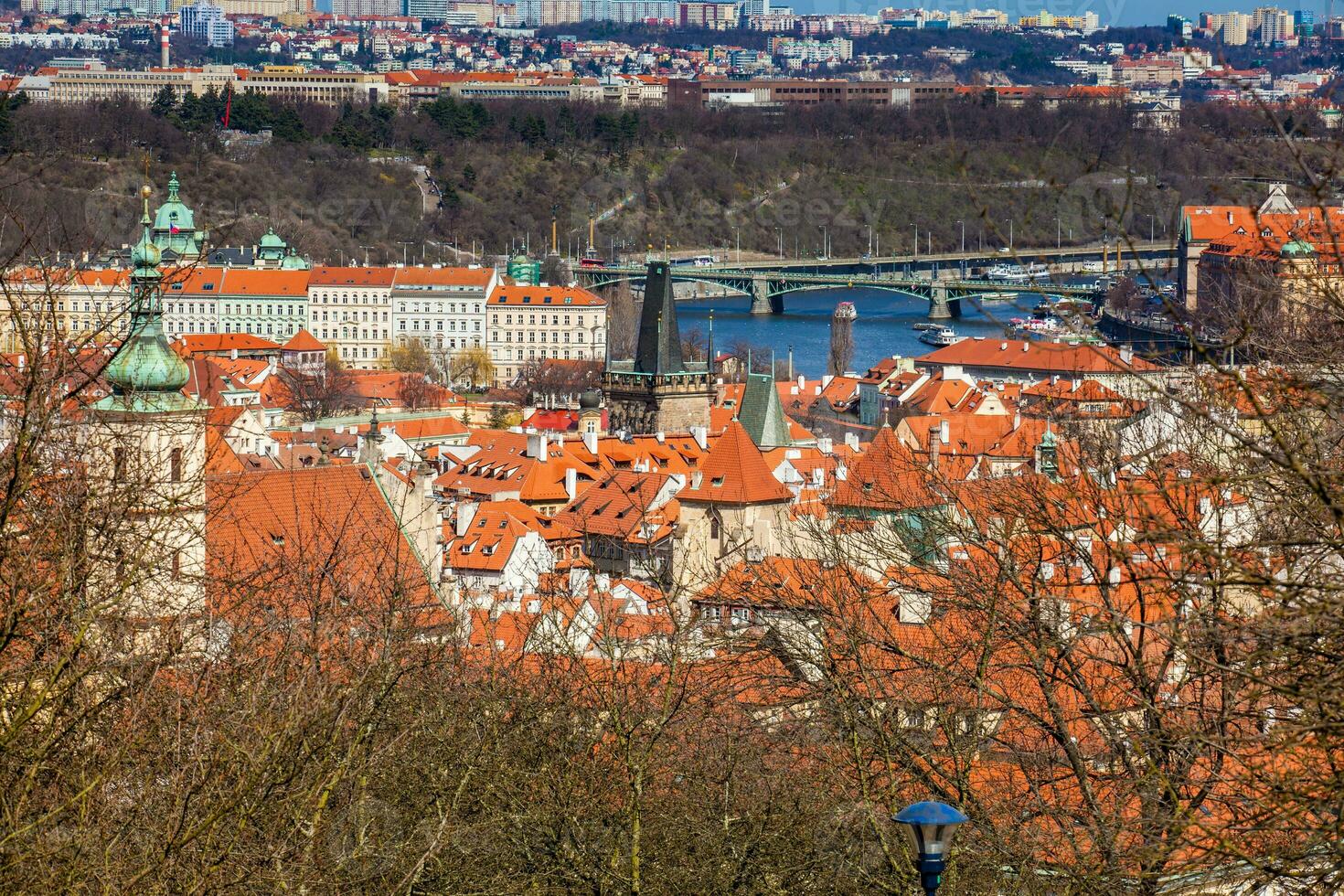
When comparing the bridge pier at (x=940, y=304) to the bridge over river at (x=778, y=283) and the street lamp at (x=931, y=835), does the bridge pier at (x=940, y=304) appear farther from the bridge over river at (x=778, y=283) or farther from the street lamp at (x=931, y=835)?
the street lamp at (x=931, y=835)

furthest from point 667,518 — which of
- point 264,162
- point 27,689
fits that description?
point 264,162

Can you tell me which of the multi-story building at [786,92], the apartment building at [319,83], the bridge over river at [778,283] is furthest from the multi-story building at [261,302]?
the apartment building at [319,83]

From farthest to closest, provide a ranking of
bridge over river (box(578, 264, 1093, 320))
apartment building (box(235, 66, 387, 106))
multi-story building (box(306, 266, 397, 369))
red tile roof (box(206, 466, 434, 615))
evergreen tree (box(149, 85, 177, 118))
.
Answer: apartment building (box(235, 66, 387, 106)) → evergreen tree (box(149, 85, 177, 118)) → bridge over river (box(578, 264, 1093, 320)) → multi-story building (box(306, 266, 397, 369)) → red tile roof (box(206, 466, 434, 615))

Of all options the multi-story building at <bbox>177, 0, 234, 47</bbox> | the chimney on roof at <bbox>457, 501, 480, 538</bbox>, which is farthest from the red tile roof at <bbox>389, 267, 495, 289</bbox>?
the multi-story building at <bbox>177, 0, 234, 47</bbox>

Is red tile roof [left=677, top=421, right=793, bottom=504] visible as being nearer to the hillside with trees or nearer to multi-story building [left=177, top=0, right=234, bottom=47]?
the hillside with trees

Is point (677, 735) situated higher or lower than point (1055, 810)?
lower

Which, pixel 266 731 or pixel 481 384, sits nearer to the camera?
pixel 266 731

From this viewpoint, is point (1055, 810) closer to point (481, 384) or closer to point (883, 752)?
point (883, 752)
